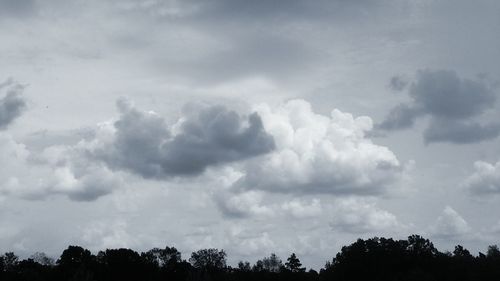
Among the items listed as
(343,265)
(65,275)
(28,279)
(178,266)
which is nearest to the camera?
(28,279)

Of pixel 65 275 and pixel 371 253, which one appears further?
pixel 371 253

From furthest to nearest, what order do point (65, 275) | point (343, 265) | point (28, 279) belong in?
1. point (343, 265)
2. point (65, 275)
3. point (28, 279)

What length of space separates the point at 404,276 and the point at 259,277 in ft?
137

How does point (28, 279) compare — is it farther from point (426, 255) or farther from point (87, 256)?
point (426, 255)

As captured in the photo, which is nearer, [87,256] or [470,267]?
[470,267]

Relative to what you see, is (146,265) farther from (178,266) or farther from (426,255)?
(426,255)

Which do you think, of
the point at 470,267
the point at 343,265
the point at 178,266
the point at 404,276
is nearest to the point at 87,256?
the point at 178,266

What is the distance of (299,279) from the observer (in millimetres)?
163500

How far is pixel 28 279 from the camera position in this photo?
13400 cm

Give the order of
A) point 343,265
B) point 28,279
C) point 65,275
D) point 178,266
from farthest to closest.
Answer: point 178,266
point 343,265
point 65,275
point 28,279

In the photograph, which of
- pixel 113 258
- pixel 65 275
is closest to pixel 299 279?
pixel 113 258

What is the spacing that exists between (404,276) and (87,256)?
84172 mm

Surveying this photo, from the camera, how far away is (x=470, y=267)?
15275 cm

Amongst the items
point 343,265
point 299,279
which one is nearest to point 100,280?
point 299,279
